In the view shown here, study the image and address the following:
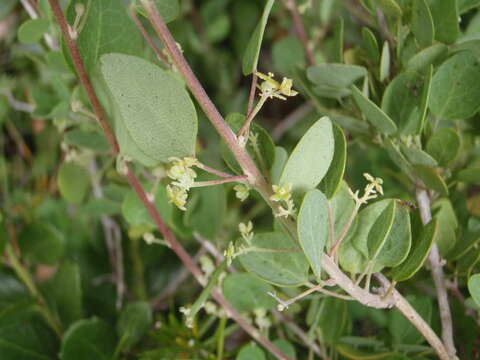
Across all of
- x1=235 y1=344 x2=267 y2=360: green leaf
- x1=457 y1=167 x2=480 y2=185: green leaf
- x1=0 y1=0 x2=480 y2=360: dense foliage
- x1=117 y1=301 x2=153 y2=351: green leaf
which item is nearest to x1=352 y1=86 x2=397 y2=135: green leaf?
x1=0 y1=0 x2=480 y2=360: dense foliage

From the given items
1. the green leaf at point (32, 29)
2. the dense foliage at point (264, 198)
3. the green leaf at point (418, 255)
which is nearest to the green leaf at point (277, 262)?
the dense foliage at point (264, 198)

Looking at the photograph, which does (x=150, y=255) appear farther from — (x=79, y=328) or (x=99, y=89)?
(x=99, y=89)

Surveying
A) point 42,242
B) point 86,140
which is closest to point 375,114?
point 86,140

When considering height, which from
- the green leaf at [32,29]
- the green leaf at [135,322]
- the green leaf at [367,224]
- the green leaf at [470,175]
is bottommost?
the green leaf at [135,322]

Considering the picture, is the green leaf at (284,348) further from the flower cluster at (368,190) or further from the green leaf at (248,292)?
the flower cluster at (368,190)

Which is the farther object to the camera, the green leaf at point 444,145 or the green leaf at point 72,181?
the green leaf at point 72,181

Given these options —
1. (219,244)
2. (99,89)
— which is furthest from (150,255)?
(99,89)
